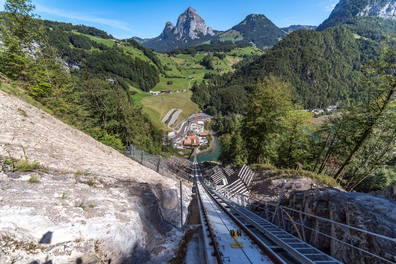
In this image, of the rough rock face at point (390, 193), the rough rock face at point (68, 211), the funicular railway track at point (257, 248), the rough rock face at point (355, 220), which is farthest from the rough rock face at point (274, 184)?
the rough rock face at point (68, 211)

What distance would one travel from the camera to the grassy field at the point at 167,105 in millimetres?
104850

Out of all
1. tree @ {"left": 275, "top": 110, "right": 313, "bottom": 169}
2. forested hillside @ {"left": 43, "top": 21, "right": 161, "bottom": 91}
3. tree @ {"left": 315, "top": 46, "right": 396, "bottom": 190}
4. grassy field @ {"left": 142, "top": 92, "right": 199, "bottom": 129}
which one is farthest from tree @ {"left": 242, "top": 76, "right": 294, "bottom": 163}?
forested hillside @ {"left": 43, "top": 21, "right": 161, "bottom": 91}

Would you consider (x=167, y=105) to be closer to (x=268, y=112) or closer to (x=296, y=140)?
(x=268, y=112)

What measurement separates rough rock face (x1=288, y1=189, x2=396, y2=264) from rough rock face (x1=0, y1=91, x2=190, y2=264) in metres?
4.77

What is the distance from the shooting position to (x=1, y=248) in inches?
108

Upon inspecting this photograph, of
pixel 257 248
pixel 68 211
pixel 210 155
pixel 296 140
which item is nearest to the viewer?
pixel 68 211

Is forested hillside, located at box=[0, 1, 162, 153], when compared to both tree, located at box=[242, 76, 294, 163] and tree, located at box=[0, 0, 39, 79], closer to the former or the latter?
tree, located at box=[0, 0, 39, 79]

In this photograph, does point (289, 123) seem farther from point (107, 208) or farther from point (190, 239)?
point (107, 208)

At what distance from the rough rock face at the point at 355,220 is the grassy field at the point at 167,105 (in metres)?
94.9

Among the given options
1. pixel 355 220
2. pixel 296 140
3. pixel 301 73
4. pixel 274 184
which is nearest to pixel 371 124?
Result: pixel 274 184

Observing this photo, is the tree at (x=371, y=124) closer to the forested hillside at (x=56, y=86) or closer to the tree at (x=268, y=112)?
the tree at (x=268, y=112)

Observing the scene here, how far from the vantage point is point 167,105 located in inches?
4806

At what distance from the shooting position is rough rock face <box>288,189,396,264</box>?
3.94 metres

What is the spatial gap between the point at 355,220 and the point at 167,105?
122350 millimetres
